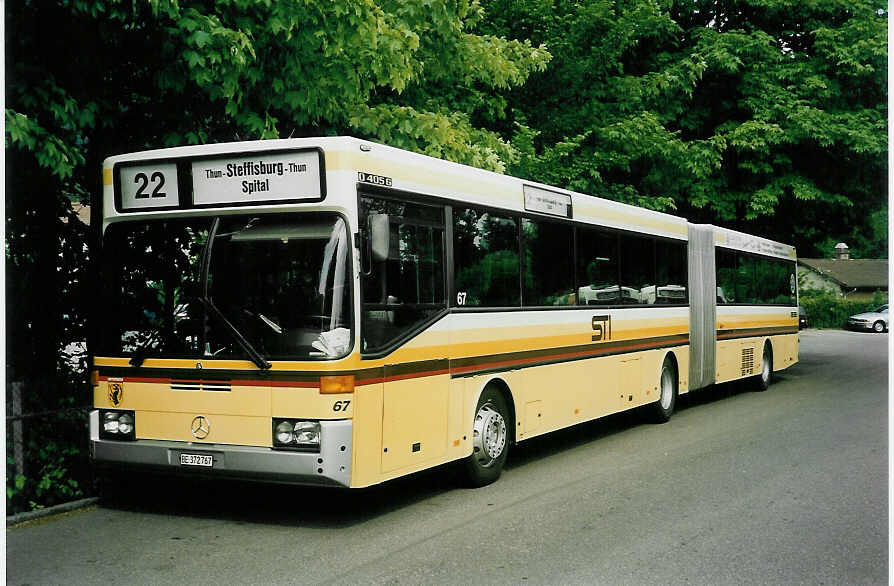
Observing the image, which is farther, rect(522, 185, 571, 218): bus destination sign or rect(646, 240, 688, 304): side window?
rect(646, 240, 688, 304): side window

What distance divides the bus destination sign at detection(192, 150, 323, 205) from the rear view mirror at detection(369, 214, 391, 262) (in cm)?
46

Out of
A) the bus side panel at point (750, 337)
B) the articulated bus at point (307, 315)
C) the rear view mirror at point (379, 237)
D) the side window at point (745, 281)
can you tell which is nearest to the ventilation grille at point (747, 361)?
the bus side panel at point (750, 337)

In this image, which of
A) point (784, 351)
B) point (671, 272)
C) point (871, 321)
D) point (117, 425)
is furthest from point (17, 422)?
point (871, 321)

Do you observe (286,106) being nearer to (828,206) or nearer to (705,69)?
(705,69)

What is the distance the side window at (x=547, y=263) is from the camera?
1108 cm

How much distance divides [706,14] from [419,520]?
19.7 meters

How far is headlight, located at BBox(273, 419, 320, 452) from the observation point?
7781 millimetres

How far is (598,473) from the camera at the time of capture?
1066cm

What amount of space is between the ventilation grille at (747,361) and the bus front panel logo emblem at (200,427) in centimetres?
1360

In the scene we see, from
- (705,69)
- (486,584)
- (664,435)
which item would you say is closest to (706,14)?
(705,69)

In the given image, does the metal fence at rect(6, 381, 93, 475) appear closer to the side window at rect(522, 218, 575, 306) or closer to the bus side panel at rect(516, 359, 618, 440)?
the bus side panel at rect(516, 359, 618, 440)

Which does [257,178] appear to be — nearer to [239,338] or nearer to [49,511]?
[239,338]

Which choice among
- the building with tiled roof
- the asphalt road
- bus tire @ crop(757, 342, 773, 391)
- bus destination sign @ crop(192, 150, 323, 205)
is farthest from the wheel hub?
the building with tiled roof

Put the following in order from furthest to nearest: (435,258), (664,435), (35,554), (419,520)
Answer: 1. (664,435)
2. (435,258)
3. (419,520)
4. (35,554)
